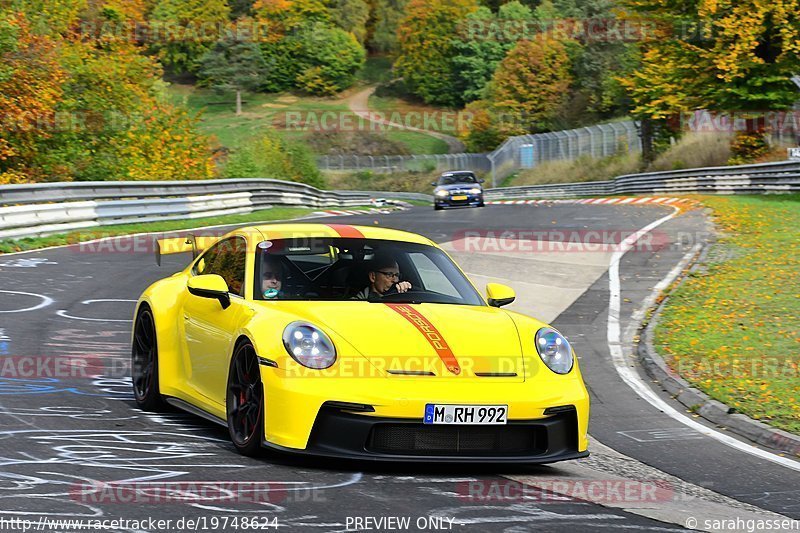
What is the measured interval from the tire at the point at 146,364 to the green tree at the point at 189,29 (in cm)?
13363

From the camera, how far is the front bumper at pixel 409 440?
6.51m

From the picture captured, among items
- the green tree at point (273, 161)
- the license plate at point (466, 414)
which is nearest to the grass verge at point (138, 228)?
the green tree at point (273, 161)

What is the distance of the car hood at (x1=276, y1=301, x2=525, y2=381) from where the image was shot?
268 inches

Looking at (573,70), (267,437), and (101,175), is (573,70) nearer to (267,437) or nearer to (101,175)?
(101,175)

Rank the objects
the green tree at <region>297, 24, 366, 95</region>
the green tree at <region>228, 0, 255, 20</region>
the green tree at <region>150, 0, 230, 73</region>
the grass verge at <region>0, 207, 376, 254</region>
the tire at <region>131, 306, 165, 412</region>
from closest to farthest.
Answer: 1. the tire at <region>131, 306, 165, 412</region>
2. the grass verge at <region>0, 207, 376, 254</region>
3. the green tree at <region>150, 0, 230, 73</region>
4. the green tree at <region>297, 24, 366, 95</region>
5. the green tree at <region>228, 0, 255, 20</region>

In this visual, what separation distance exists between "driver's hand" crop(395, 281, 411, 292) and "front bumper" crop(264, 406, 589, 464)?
1.59 m

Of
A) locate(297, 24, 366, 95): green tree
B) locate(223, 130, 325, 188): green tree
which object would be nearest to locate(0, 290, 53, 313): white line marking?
locate(223, 130, 325, 188): green tree

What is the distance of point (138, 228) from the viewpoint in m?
25.5

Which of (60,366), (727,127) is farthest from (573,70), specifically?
(60,366)

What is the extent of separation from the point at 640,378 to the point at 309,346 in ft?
18.1

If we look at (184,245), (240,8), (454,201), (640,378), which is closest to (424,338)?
(184,245)

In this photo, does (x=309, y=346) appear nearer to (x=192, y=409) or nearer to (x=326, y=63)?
(x=192, y=409)

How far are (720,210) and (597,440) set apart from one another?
68.9 ft

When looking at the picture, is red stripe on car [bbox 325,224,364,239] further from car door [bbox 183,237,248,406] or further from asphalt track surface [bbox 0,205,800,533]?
asphalt track surface [bbox 0,205,800,533]
